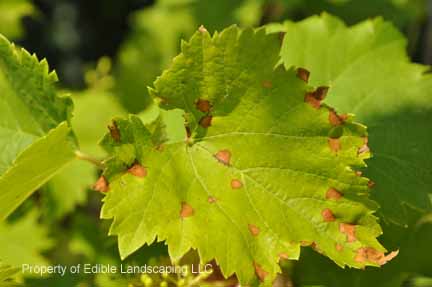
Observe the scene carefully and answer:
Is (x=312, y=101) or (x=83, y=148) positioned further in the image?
(x=83, y=148)

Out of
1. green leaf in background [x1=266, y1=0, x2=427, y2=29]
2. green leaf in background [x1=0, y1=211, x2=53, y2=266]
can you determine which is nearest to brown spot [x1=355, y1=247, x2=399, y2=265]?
green leaf in background [x1=266, y1=0, x2=427, y2=29]

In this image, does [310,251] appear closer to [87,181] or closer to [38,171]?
[38,171]

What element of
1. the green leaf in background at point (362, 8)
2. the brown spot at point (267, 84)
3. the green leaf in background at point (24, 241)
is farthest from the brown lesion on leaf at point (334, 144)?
the green leaf in background at point (24, 241)

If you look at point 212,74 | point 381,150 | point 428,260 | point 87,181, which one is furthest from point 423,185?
point 87,181

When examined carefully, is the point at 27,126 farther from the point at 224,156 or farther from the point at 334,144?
the point at 334,144

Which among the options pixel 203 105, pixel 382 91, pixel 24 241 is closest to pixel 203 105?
pixel 203 105

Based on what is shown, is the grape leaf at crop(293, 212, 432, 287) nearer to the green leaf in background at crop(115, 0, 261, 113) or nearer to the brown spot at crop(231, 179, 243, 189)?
the brown spot at crop(231, 179, 243, 189)

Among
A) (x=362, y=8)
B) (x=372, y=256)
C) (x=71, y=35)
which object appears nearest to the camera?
(x=372, y=256)

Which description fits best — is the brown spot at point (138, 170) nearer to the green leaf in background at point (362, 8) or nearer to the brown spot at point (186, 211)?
the brown spot at point (186, 211)
